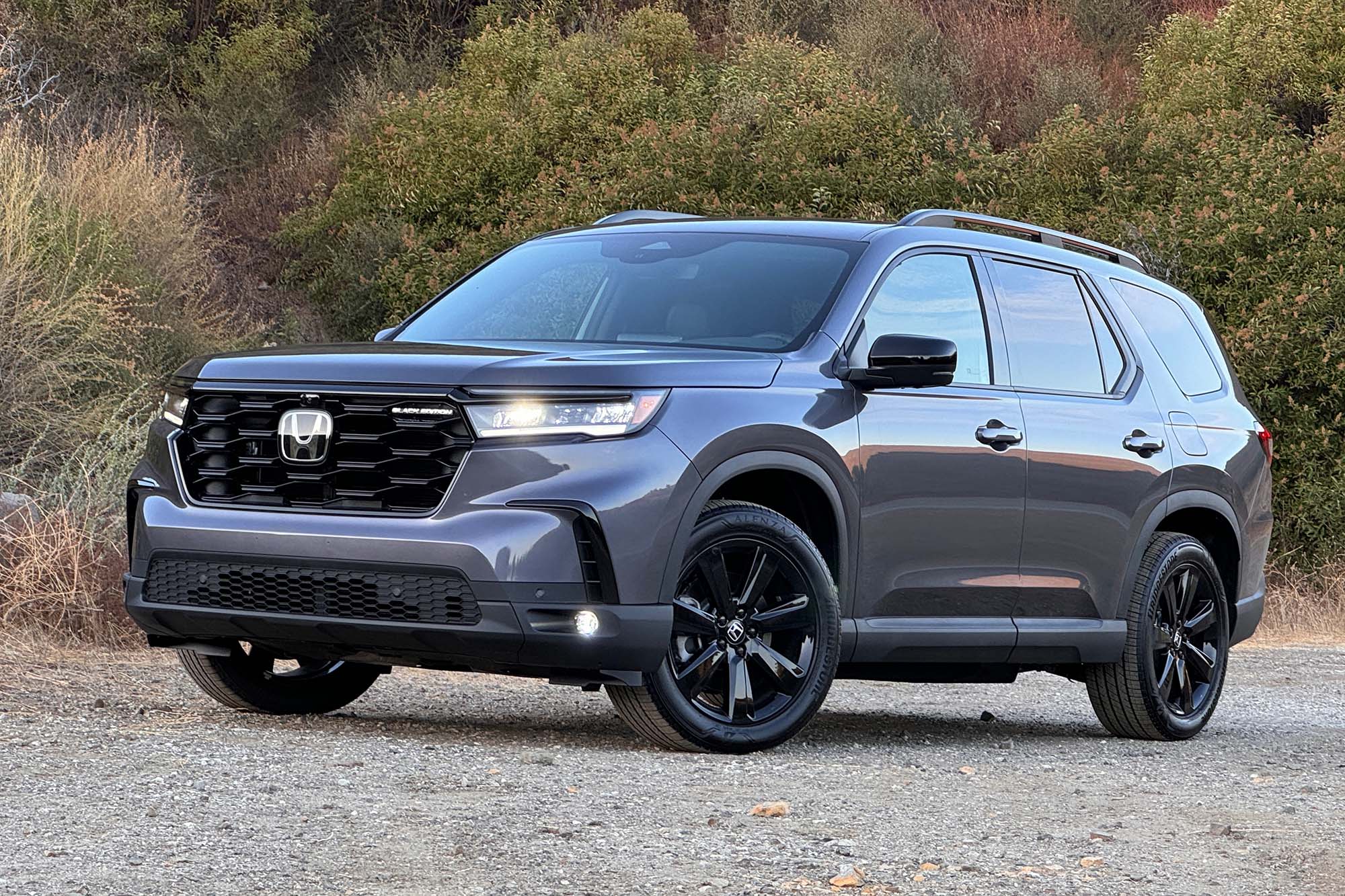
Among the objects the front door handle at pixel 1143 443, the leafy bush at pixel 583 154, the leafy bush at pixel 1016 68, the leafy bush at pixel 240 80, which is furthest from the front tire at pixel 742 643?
the leafy bush at pixel 240 80

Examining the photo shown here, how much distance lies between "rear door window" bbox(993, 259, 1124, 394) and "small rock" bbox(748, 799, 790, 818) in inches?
105

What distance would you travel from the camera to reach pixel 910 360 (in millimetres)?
7059

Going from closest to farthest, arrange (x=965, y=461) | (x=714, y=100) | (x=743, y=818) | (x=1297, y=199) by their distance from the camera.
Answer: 1. (x=743, y=818)
2. (x=965, y=461)
3. (x=1297, y=199)
4. (x=714, y=100)

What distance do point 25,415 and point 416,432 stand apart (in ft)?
31.0

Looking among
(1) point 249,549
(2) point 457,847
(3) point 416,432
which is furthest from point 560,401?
(2) point 457,847

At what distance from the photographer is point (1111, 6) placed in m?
37.8

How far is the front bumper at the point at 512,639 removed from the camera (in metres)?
6.21

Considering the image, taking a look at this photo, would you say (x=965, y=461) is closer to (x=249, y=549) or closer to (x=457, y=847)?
(x=249, y=549)

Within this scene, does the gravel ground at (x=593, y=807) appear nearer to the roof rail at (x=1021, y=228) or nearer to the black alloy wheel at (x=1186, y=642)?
the black alloy wheel at (x=1186, y=642)

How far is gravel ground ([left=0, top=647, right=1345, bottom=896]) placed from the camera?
15.7ft

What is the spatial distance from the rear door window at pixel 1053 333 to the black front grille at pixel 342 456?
254 cm

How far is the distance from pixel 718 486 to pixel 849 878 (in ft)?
6.26

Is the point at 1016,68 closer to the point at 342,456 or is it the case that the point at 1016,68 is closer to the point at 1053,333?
the point at 1053,333

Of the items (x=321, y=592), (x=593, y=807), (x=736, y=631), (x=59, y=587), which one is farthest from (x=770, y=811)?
(x=59, y=587)
